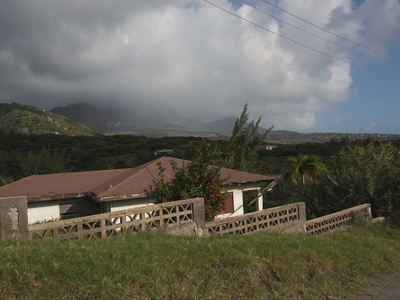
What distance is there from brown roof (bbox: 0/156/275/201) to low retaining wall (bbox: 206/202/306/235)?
3.94m

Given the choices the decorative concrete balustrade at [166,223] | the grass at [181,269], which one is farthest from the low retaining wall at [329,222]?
the grass at [181,269]

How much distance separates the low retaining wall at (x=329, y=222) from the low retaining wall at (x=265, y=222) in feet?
1.73

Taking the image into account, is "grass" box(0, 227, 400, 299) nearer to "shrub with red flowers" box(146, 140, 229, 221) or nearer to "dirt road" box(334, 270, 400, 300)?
"dirt road" box(334, 270, 400, 300)

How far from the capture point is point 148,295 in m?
4.54

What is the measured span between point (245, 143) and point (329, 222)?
1540cm

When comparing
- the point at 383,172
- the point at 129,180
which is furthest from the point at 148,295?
the point at 383,172

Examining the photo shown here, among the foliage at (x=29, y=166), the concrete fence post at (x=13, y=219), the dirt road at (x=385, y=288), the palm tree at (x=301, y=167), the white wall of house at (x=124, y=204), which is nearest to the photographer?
the dirt road at (x=385, y=288)

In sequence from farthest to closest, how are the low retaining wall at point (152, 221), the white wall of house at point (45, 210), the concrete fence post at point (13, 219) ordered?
the white wall of house at point (45, 210)
the low retaining wall at point (152, 221)
the concrete fence post at point (13, 219)

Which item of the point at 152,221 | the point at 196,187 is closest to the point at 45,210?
the point at 196,187

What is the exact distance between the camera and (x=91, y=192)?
14305mm

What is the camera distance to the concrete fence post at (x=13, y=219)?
19.6 feet

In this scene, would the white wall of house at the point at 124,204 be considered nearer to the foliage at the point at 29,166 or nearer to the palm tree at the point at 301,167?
the palm tree at the point at 301,167

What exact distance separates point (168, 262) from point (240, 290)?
129 centimetres

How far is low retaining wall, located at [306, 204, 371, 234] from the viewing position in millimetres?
10406
